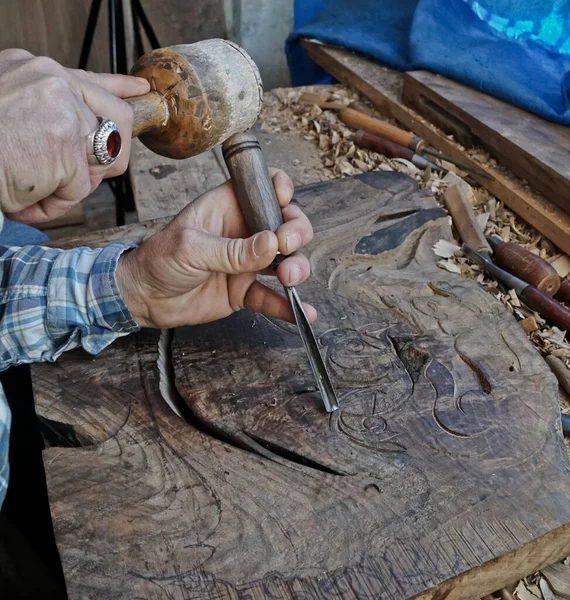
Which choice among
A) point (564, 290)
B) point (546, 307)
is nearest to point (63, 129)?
point (546, 307)

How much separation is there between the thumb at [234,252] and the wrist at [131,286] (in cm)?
14

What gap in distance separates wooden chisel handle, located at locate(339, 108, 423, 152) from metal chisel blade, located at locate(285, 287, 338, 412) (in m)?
1.30

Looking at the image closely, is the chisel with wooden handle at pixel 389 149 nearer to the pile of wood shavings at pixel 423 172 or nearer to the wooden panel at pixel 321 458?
the pile of wood shavings at pixel 423 172

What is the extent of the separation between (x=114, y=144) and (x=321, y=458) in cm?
57

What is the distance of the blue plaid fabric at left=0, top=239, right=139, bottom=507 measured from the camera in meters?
1.07

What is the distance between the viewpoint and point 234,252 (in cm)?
98

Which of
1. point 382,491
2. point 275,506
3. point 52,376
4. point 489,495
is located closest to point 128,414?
point 52,376

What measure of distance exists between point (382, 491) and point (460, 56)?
6.42 feet

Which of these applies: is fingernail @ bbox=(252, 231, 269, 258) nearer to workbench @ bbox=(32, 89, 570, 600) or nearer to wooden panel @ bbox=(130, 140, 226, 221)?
workbench @ bbox=(32, 89, 570, 600)

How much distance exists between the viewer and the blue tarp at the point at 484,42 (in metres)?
2.08

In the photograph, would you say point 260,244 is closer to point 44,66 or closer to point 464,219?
point 44,66

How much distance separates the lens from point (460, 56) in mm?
2297

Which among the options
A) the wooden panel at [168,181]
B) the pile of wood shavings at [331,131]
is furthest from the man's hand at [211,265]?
the pile of wood shavings at [331,131]

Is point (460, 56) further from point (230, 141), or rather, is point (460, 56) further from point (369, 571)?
point (369, 571)
